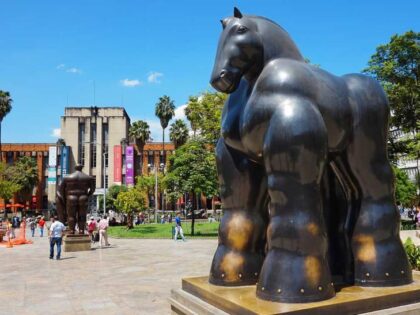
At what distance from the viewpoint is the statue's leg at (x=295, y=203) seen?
3635 mm

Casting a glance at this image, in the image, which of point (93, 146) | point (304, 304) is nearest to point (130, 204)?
point (304, 304)

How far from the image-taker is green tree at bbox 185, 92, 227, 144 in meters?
25.2

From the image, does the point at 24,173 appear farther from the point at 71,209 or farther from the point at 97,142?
the point at 71,209

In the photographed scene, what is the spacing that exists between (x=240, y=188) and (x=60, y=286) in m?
7.00

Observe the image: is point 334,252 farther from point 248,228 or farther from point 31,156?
point 31,156

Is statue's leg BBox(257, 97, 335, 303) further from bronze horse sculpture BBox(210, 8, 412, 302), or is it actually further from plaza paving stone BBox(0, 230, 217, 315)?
plaza paving stone BBox(0, 230, 217, 315)

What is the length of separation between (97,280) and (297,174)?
8123 millimetres

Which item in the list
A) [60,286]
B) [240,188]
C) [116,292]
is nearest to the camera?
[240,188]

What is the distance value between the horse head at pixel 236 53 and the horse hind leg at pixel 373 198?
109 cm

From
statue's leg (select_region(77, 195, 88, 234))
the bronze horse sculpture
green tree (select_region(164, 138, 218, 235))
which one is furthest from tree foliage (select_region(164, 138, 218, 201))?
the bronze horse sculpture

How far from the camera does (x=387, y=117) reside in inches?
176

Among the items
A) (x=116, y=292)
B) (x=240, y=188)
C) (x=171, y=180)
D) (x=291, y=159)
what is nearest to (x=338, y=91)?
(x=291, y=159)

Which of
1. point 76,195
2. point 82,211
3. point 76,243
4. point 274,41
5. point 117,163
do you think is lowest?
point 76,243

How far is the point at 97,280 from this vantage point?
10.5 m
